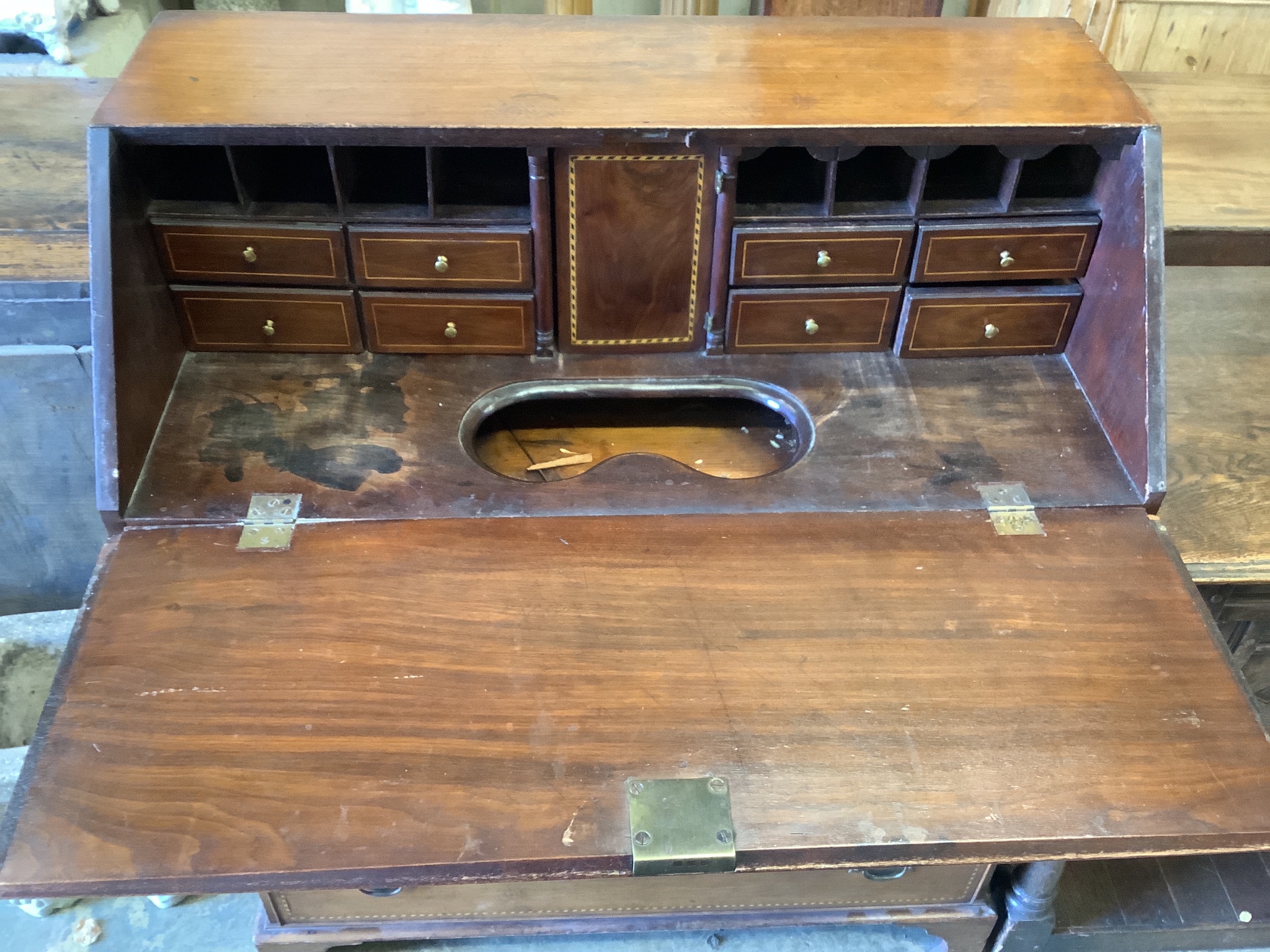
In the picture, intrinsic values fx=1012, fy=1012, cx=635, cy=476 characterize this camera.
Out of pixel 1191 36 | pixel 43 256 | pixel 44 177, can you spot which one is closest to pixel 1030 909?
pixel 43 256

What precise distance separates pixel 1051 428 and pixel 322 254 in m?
0.99

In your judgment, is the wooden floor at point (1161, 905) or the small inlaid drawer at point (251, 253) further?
the wooden floor at point (1161, 905)

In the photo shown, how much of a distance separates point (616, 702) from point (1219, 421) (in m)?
1.15

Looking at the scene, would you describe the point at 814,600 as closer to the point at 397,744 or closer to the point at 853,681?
the point at 853,681

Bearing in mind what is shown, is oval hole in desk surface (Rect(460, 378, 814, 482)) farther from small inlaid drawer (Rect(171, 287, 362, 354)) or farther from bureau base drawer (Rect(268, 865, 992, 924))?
bureau base drawer (Rect(268, 865, 992, 924))

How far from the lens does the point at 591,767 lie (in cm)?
99

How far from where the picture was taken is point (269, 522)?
119 centimetres

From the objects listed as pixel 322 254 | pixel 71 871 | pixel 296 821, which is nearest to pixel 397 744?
pixel 296 821

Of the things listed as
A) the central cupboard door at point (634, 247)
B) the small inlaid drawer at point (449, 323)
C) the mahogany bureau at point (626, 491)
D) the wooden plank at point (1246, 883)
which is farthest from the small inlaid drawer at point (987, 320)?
the wooden plank at point (1246, 883)

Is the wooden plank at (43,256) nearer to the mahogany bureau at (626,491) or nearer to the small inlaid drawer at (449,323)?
the mahogany bureau at (626,491)

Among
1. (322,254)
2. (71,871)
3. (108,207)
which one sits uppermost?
(108,207)

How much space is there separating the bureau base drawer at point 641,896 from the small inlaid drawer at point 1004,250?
0.78 meters

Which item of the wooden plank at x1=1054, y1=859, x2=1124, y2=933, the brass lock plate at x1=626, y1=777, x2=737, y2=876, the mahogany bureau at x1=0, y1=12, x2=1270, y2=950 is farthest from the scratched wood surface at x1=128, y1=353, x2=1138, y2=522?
the wooden plank at x1=1054, y1=859, x2=1124, y2=933

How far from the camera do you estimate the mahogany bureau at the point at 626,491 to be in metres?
0.97
